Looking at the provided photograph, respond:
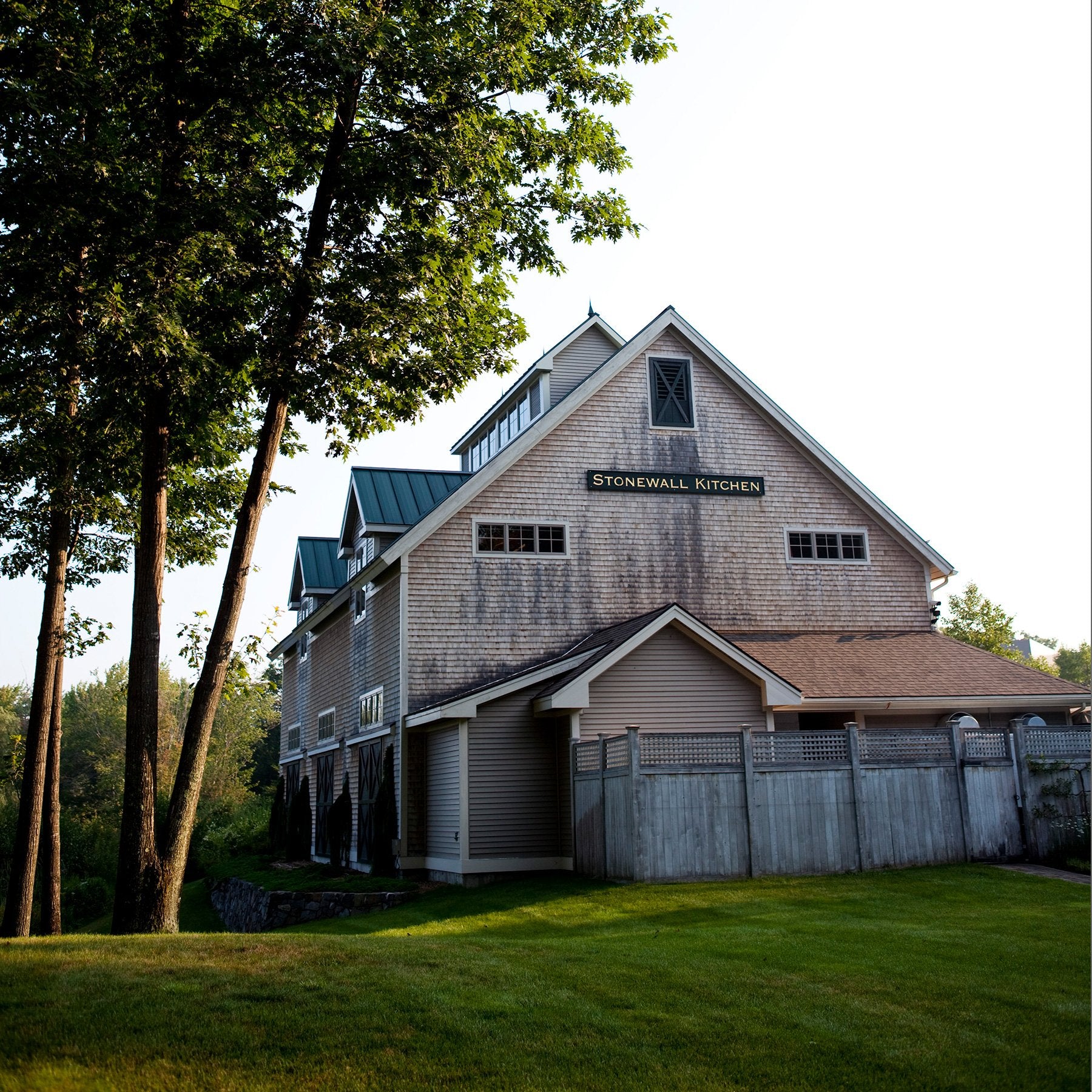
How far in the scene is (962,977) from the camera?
30.9 ft

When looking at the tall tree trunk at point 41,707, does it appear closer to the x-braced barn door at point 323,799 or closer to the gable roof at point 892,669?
the x-braced barn door at point 323,799

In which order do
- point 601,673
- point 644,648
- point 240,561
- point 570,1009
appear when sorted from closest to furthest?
point 570,1009
point 240,561
point 601,673
point 644,648

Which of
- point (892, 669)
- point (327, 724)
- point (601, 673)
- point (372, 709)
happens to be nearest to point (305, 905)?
point (372, 709)

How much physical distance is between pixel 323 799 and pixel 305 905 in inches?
361

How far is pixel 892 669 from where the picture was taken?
22531 millimetres

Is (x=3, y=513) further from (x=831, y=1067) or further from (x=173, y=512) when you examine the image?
(x=831, y=1067)

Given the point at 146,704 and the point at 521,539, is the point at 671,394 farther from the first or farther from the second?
the point at 146,704

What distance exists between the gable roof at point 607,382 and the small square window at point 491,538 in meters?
0.69

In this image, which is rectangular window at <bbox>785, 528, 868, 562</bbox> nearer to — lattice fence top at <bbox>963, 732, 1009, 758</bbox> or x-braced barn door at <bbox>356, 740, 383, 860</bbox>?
lattice fence top at <bbox>963, 732, 1009, 758</bbox>

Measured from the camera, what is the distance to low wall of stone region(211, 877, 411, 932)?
61.5 feet

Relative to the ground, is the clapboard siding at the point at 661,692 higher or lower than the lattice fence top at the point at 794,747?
higher

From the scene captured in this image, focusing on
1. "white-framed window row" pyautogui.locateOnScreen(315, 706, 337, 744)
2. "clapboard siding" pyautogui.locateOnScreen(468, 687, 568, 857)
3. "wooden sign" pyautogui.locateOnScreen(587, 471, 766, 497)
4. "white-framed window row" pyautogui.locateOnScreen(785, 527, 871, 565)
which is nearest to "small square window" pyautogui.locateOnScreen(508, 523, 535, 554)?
"wooden sign" pyautogui.locateOnScreen(587, 471, 766, 497)

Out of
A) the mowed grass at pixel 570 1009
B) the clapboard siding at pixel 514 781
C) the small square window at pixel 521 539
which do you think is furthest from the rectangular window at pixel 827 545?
the mowed grass at pixel 570 1009

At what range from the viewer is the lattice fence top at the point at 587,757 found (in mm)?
18750
